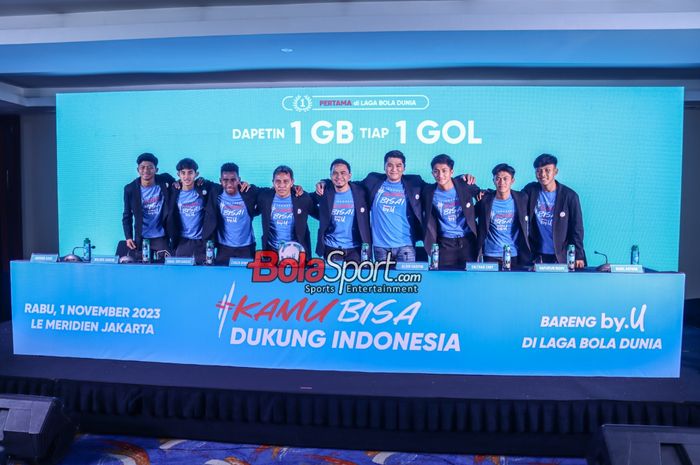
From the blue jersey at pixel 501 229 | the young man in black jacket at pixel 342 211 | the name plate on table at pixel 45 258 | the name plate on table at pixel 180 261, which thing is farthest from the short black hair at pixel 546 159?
the name plate on table at pixel 45 258

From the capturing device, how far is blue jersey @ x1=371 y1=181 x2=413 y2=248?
4289 mm

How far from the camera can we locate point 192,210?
4.61m

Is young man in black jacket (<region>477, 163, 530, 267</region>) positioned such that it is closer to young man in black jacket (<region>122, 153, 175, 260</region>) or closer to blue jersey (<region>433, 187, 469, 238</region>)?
blue jersey (<region>433, 187, 469, 238</region>)

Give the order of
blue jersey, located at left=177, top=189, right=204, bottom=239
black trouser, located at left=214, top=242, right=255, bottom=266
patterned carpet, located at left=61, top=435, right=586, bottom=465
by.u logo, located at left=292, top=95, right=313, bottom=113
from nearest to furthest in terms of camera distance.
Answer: patterned carpet, located at left=61, top=435, right=586, bottom=465
black trouser, located at left=214, top=242, right=255, bottom=266
blue jersey, located at left=177, top=189, right=204, bottom=239
by.u logo, located at left=292, top=95, right=313, bottom=113

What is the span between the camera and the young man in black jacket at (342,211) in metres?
4.28

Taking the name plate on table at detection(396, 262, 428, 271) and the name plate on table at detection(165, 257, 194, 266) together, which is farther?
the name plate on table at detection(165, 257, 194, 266)

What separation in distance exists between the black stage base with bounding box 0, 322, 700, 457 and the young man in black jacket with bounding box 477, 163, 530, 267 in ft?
5.72

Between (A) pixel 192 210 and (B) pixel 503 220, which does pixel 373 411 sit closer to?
(B) pixel 503 220

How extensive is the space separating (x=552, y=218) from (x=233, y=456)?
11.2 ft

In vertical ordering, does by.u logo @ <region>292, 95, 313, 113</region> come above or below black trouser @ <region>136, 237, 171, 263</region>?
above

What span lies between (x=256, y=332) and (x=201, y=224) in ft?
6.93

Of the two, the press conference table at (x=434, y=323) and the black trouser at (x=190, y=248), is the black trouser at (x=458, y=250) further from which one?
the black trouser at (x=190, y=248)

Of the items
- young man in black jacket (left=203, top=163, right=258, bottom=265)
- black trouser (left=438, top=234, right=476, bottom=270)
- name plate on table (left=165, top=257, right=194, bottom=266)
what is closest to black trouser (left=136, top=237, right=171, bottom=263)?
young man in black jacket (left=203, top=163, right=258, bottom=265)

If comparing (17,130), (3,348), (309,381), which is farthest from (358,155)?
(17,130)
